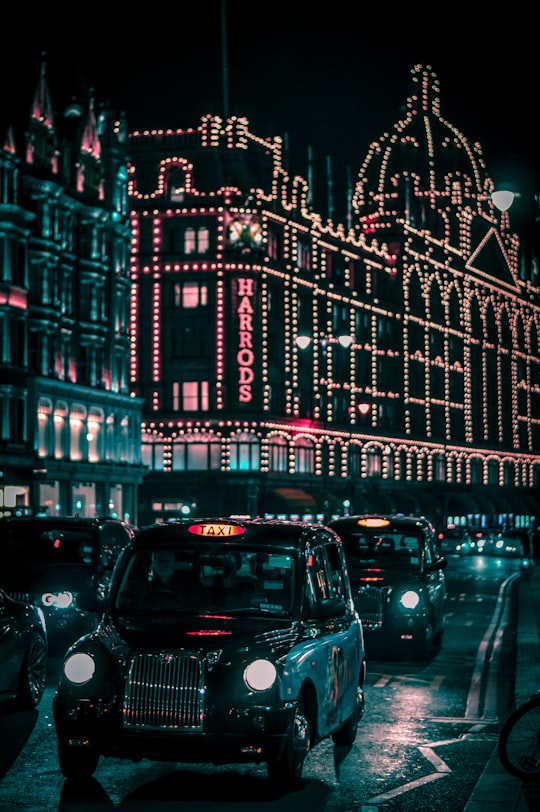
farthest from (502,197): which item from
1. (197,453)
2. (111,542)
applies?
(197,453)

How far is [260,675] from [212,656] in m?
0.36

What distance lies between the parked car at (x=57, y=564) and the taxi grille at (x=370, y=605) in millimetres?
3302

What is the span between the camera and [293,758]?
968 centimetres

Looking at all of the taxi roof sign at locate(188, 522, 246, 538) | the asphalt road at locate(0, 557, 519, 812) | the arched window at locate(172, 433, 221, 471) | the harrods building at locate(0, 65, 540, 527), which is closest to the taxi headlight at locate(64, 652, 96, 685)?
the asphalt road at locate(0, 557, 519, 812)

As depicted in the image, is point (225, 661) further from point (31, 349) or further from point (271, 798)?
point (31, 349)

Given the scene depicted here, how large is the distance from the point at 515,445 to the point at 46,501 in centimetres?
8154

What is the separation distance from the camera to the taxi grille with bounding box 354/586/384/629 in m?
18.7

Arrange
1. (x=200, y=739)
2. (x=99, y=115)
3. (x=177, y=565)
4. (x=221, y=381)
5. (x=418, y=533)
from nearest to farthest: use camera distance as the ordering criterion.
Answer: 1. (x=200, y=739)
2. (x=177, y=565)
3. (x=418, y=533)
4. (x=99, y=115)
5. (x=221, y=381)

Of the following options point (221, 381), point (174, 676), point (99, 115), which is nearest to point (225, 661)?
point (174, 676)

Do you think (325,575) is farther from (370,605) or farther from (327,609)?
(370,605)

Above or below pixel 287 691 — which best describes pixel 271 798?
below

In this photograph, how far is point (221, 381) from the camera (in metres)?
87.4

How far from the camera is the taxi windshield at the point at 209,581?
10586 mm

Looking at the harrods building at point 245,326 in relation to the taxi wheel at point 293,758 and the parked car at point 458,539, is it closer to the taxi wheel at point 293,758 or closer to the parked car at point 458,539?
the parked car at point 458,539
